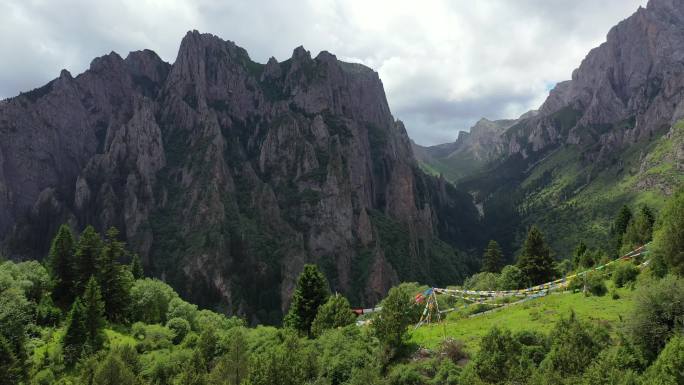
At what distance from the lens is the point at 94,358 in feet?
168

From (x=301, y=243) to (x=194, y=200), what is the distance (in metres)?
44.4

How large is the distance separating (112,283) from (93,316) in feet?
34.2

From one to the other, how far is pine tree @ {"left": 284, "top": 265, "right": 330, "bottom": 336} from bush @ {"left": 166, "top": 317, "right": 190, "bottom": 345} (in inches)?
777

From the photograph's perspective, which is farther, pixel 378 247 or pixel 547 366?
pixel 378 247

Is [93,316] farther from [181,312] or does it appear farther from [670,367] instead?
[670,367]

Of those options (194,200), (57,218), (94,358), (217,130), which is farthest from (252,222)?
(94,358)

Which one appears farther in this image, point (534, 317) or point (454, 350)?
point (534, 317)

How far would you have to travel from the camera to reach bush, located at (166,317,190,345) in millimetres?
68931

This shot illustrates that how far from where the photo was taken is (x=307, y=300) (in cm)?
5941

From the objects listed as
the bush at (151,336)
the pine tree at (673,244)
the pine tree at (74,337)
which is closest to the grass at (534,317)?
the pine tree at (673,244)

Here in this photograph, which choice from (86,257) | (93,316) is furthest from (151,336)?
(86,257)

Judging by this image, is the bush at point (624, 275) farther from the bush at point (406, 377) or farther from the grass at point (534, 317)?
the bush at point (406, 377)

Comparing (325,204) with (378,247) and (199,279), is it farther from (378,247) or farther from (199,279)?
(199,279)

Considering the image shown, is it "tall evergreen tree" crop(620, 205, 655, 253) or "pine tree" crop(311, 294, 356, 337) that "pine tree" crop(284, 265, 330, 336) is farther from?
"tall evergreen tree" crop(620, 205, 655, 253)
